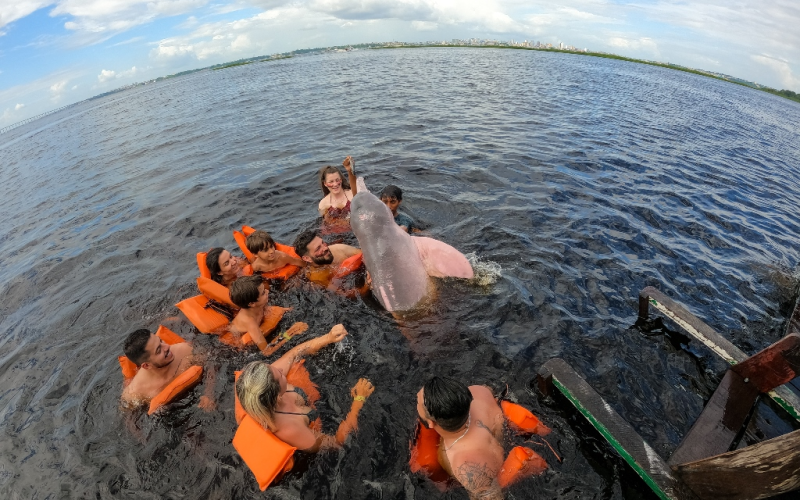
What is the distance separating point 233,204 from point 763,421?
510 inches

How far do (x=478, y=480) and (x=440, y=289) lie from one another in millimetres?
3521

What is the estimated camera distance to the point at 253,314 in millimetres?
6602

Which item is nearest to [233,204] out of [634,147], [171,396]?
[171,396]

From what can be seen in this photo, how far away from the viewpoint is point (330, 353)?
6.11m

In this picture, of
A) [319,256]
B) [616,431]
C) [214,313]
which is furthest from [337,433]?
[319,256]

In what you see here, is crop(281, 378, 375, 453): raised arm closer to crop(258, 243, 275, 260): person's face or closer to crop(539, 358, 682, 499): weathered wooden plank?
crop(539, 358, 682, 499): weathered wooden plank

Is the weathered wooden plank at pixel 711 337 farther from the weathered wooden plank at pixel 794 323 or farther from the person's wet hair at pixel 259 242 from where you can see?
the person's wet hair at pixel 259 242

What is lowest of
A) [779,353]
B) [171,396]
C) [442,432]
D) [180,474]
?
[180,474]

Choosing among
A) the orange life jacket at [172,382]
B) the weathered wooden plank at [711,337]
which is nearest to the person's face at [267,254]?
the orange life jacket at [172,382]

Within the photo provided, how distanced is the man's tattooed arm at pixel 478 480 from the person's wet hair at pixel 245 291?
4.08 meters

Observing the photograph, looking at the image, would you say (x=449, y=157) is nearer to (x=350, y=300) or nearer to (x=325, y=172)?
(x=325, y=172)

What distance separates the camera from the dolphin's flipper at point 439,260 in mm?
6887

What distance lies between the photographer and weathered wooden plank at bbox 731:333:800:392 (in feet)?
12.1

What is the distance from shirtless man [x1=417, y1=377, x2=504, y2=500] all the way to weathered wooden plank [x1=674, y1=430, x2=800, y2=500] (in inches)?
64.4
